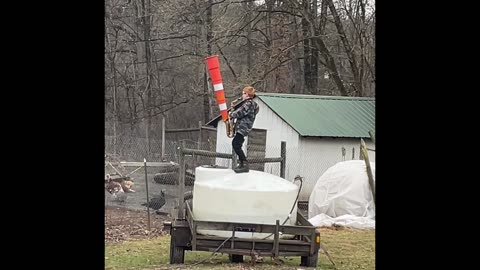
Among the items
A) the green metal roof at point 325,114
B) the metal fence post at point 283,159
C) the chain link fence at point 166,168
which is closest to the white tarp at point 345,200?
the chain link fence at point 166,168

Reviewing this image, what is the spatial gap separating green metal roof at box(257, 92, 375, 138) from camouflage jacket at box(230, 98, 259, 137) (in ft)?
13.1

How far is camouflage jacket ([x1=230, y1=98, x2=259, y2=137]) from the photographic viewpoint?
4.95 meters

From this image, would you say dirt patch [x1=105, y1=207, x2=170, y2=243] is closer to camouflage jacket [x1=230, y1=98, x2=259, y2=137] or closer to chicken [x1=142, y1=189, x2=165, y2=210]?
chicken [x1=142, y1=189, x2=165, y2=210]

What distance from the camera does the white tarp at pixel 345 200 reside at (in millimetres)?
7805

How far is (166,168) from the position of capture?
9.66m

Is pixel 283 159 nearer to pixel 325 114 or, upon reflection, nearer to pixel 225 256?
pixel 225 256

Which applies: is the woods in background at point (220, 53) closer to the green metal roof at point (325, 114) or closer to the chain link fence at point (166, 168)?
the green metal roof at point (325, 114)

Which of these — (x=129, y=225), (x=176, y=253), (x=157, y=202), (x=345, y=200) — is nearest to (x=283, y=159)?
(x=176, y=253)

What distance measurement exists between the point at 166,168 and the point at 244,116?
4822 millimetres

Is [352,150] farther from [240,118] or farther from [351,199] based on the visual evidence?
[240,118]
